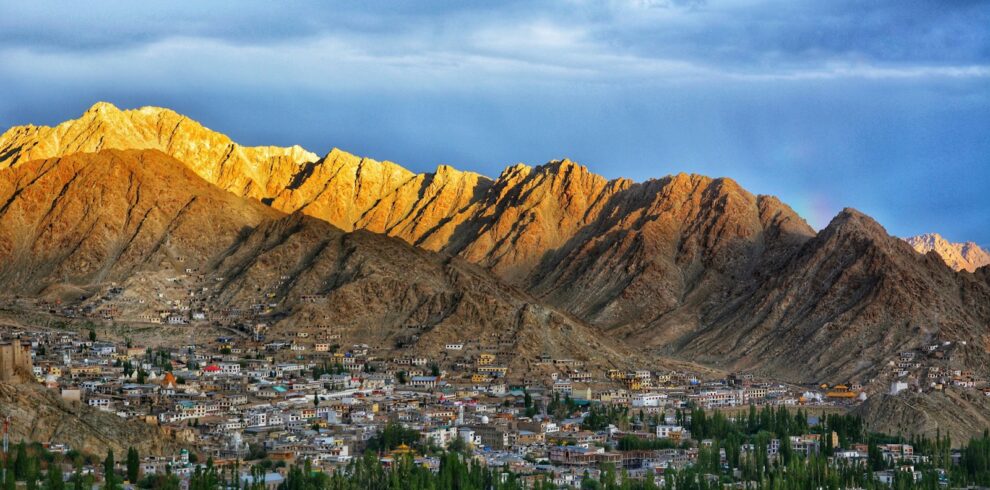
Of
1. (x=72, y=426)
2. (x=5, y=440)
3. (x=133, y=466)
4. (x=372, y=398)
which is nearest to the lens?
(x=5, y=440)

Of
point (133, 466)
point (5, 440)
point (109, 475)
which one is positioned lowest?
point (109, 475)

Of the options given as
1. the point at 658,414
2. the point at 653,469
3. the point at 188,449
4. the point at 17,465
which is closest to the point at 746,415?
the point at 658,414

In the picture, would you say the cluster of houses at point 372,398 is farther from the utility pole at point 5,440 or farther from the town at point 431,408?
the utility pole at point 5,440

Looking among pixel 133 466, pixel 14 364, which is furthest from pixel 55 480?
pixel 14 364

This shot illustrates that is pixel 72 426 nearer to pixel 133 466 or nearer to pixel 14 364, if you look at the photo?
pixel 133 466

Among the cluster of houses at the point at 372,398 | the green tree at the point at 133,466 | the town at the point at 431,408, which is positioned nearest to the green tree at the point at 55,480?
the green tree at the point at 133,466

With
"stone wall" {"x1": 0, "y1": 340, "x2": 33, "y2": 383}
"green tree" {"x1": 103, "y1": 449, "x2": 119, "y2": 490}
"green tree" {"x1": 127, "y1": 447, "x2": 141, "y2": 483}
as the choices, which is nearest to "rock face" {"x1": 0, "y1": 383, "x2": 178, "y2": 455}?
"stone wall" {"x1": 0, "y1": 340, "x2": 33, "y2": 383}

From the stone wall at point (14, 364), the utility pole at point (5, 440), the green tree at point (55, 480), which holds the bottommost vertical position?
the green tree at point (55, 480)

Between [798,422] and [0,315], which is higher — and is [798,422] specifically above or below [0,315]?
below

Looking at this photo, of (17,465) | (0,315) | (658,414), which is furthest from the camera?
(0,315)

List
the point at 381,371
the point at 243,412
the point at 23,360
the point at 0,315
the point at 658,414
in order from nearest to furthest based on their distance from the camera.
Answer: the point at 23,360
the point at 243,412
the point at 658,414
the point at 381,371
the point at 0,315

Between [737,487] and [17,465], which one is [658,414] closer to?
[737,487]
